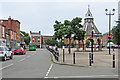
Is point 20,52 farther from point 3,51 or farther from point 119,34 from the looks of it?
point 119,34

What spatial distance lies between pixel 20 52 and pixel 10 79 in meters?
27.1

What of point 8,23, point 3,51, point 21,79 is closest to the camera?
point 21,79

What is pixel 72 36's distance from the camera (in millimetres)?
35469

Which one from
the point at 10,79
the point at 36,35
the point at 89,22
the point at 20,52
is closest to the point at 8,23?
the point at 89,22

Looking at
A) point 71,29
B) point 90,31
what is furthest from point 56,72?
point 90,31

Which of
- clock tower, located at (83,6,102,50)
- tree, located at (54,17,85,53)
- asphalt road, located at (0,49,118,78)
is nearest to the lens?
asphalt road, located at (0,49,118,78)

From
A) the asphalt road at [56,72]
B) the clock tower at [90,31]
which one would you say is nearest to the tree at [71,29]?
the clock tower at [90,31]

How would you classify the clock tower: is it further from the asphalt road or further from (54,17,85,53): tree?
the asphalt road

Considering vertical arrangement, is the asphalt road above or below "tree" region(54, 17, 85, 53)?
below

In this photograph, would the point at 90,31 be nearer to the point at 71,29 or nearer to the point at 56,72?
the point at 71,29

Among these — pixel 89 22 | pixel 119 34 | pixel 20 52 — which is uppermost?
pixel 89 22

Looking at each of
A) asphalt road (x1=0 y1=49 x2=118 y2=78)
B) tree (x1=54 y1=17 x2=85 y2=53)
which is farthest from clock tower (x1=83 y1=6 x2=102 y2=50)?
asphalt road (x1=0 y1=49 x2=118 y2=78)

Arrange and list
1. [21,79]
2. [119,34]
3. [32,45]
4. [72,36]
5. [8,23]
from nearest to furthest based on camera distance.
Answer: [21,79]
[119,34]
[72,36]
[32,45]
[8,23]

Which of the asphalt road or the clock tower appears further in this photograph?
the clock tower
